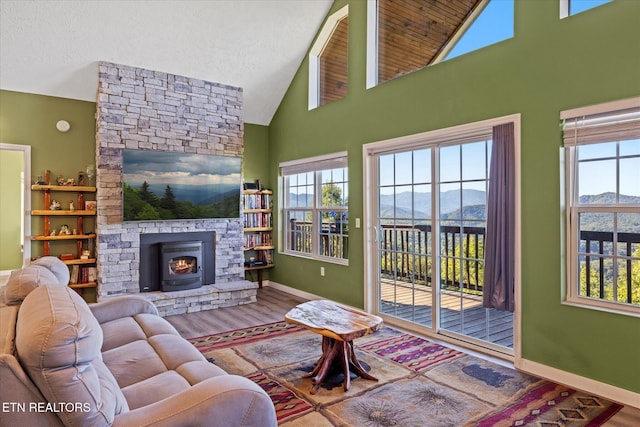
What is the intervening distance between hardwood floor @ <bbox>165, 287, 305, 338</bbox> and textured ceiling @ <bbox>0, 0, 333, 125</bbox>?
3.27 metres

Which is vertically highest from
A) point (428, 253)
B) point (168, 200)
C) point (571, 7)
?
point (571, 7)

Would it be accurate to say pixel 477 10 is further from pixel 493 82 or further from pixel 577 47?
pixel 577 47

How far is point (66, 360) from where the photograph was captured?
51.5 inches

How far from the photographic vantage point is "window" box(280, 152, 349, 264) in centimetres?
541

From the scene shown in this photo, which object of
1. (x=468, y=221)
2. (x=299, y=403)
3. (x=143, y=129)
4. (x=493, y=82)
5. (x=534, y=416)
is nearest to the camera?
(x=534, y=416)


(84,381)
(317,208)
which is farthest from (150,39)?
(84,381)

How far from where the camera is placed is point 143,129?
208 inches

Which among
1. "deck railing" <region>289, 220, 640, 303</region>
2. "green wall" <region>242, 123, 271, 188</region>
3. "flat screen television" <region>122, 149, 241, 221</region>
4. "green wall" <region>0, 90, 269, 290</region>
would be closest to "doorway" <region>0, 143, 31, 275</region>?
"green wall" <region>0, 90, 269, 290</region>

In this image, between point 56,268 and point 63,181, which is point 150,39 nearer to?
point 63,181

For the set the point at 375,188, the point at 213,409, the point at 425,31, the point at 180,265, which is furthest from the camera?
the point at 180,265

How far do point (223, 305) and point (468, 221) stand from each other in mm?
3429

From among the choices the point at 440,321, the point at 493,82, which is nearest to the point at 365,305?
the point at 440,321

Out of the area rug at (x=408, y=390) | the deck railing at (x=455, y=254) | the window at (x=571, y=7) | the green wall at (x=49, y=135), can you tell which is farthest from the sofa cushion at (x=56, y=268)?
the window at (x=571, y=7)

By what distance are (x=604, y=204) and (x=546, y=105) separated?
0.89 meters
